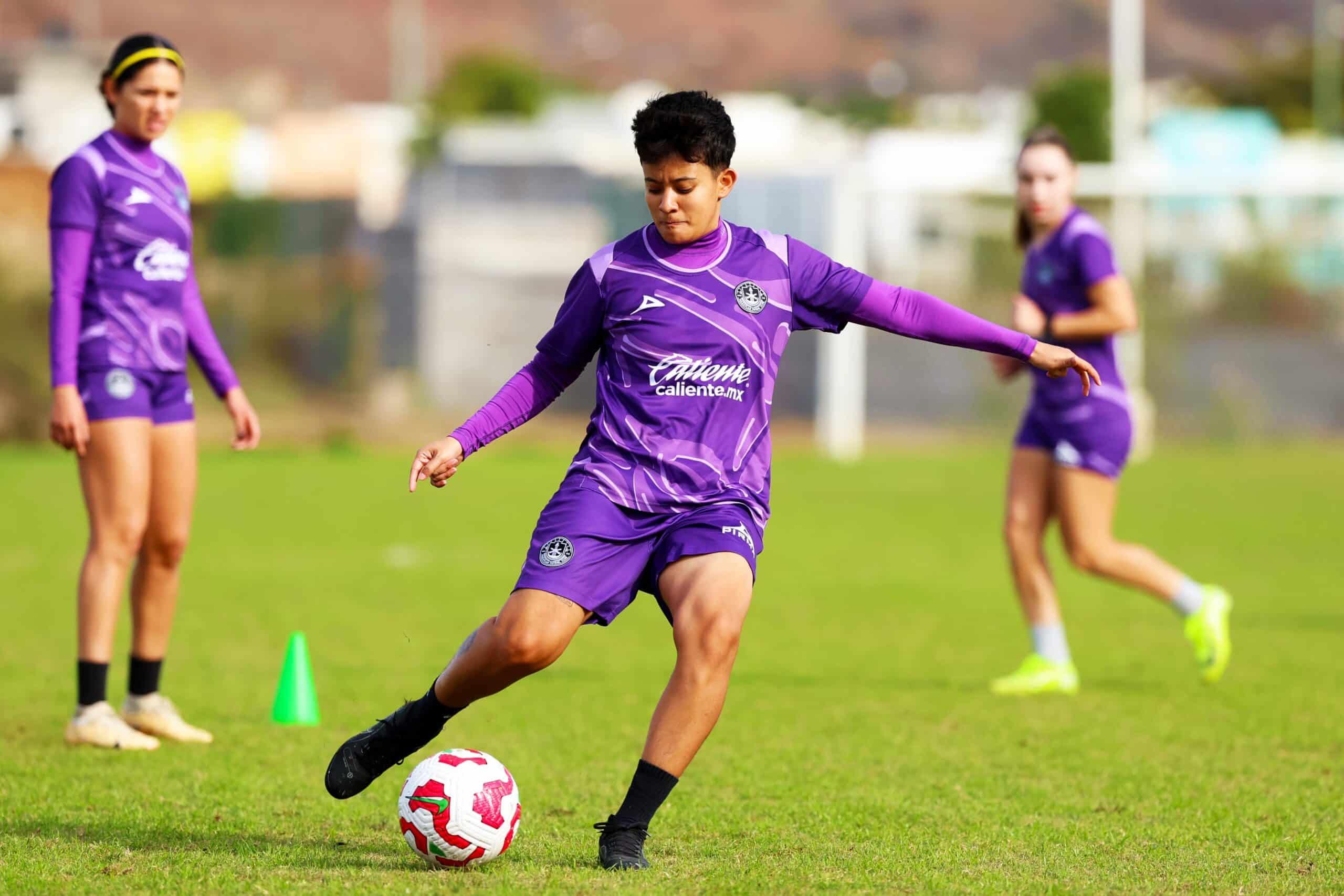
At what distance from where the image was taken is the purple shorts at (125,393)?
6215 millimetres

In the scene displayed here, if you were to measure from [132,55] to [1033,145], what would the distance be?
3695 millimetres

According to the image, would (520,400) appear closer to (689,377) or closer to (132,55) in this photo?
(689,377)

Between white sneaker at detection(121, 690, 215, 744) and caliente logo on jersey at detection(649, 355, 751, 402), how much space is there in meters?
2.72

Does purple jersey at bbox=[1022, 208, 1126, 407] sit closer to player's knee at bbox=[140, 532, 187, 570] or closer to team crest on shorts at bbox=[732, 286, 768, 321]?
team crest on shorts at bbox=[732, 286, 768, 321]

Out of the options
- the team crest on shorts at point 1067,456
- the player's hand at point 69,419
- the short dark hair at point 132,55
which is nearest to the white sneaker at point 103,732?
the player's hand at point 69,419

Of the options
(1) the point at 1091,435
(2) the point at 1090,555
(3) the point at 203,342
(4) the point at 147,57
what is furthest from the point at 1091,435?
(4) the point at 147,57

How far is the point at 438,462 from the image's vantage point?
14.9 feet

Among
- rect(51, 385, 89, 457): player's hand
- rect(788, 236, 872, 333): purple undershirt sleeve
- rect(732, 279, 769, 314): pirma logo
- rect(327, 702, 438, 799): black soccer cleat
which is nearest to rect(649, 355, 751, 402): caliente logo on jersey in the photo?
rect(732, 279, 769, 314): pirma logo

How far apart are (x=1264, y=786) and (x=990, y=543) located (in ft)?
27.3

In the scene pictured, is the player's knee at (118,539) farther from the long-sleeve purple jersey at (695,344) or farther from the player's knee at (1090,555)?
the player's knee at (1090,555)

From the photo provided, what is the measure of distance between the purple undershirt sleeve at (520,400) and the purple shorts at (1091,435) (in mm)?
3331

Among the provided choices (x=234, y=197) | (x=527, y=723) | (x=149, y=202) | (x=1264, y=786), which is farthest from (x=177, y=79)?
(x=234, y=197)

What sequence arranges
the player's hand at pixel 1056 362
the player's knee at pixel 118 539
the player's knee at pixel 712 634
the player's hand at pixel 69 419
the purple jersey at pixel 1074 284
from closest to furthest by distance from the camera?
the player's knee at pixel 712 634 < the player's hand at pixel 1056 362 < the player's hand at pixel 69 419 < the player's knee at pixel 118 539 < the purple jersey at pixel 1074 284

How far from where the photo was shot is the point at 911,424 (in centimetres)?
2331
